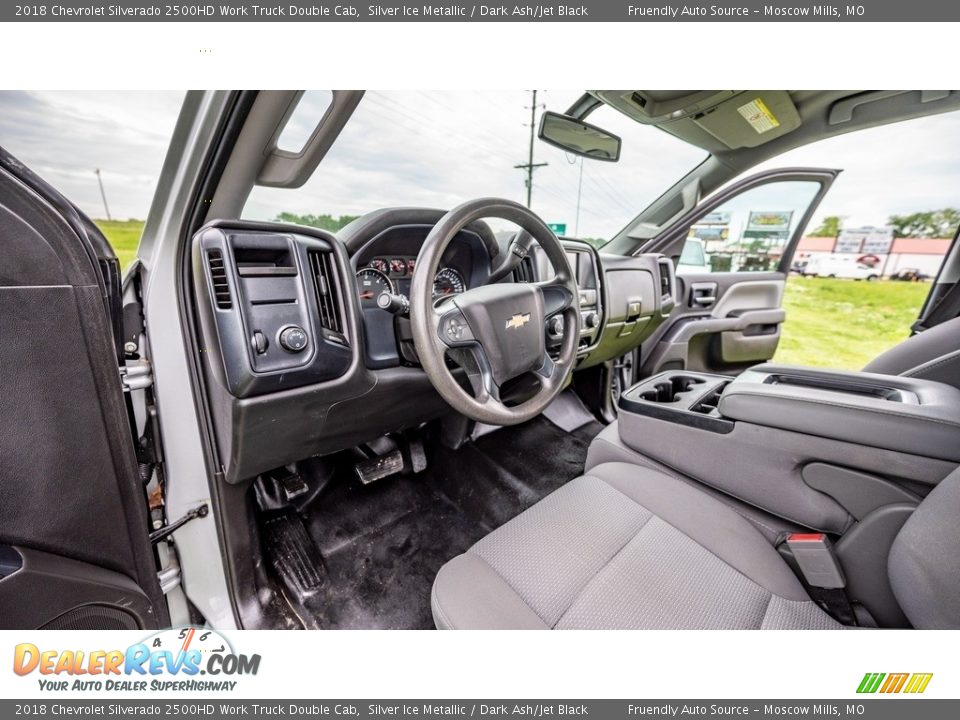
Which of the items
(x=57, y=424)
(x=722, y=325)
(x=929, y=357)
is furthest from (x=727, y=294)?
(x=57, y=424)

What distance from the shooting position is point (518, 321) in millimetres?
1128

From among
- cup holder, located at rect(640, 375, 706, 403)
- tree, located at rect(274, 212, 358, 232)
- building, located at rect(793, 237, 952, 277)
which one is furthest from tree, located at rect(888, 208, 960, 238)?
tree, located at rect(274, 212, 358, 232)

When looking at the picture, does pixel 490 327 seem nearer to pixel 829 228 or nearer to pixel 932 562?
pixel 932 562

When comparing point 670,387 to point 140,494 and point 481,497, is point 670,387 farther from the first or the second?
point 140,494

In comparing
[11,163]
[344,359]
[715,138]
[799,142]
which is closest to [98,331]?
[11,163]

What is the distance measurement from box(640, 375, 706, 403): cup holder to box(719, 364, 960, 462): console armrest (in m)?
0.21

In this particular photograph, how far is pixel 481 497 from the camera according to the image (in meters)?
1.73

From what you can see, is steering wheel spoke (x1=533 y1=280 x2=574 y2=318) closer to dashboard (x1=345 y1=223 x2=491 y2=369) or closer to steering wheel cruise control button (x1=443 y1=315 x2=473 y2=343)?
dashboard (x1=345 y1=223 x2=491 y2=369)

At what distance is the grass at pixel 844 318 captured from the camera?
71.7 inches

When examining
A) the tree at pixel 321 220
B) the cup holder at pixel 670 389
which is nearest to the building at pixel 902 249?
the cup holder at pixel 670 389

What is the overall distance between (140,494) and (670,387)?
1439 mm

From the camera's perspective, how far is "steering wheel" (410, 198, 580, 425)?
3.07ft

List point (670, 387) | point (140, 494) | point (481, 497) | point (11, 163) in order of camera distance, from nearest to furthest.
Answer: point (11, 163)
point (140, 494)
point (670, 387)
point (481, 497)

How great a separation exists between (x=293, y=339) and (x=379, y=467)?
0.87 metres
